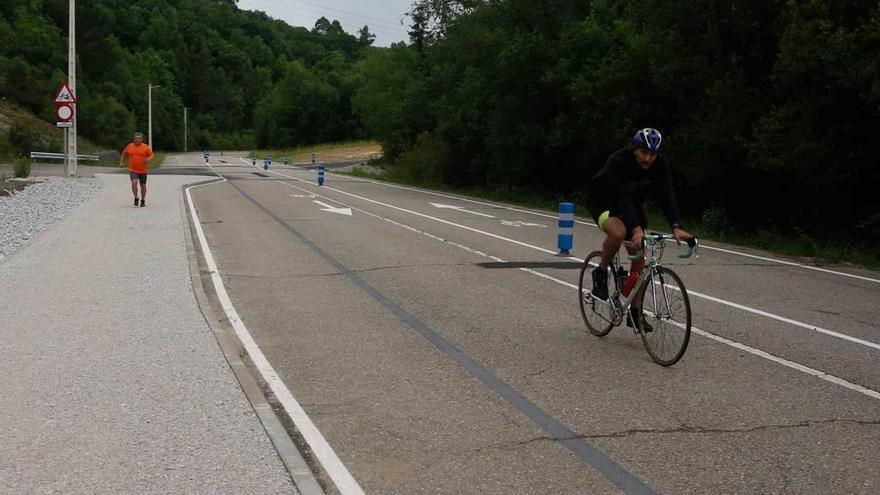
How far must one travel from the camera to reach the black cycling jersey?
7016 millimetres

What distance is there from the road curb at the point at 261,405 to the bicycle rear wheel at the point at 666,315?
3.14 meters

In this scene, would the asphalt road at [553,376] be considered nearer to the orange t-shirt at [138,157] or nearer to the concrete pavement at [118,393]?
the concrete pavement at [118,393]

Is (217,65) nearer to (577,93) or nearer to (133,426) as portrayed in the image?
(577,93)

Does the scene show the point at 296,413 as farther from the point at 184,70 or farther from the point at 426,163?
the point at 184,70

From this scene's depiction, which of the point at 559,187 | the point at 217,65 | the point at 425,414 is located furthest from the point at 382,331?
the point at 217,65

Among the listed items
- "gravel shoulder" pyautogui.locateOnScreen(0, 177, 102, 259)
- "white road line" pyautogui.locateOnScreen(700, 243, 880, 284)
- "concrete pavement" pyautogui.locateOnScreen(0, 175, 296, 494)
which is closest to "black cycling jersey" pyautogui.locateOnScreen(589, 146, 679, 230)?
"concrete pavement" pyautogui.locateOnScreen(0, 175, 296, 494)

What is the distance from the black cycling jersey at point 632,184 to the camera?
702 centimetres

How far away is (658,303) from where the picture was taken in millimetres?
7047

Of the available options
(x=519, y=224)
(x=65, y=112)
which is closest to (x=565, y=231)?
(x=519, y=224)

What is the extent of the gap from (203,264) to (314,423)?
746cm

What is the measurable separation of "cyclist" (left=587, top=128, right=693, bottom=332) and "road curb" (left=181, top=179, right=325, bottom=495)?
3152 mm

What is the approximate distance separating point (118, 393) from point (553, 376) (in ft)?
10.0

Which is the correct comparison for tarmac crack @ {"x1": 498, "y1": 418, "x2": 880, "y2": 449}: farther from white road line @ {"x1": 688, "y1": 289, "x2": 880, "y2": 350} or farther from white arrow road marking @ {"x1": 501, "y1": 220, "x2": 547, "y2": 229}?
white arrow road marking @ {"x1": 501, "y1": 220, "x2": 547, "y2": 229}

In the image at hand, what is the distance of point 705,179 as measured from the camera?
71.4ft
